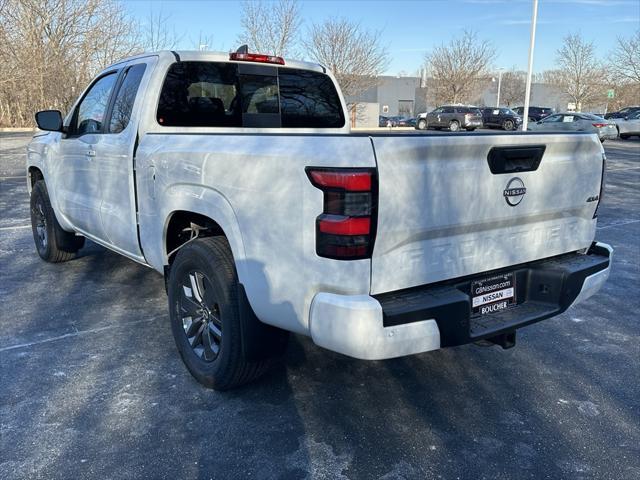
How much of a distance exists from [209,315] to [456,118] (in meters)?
32.9

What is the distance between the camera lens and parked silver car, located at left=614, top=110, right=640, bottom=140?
29.2m

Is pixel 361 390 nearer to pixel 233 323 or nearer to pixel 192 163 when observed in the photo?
pixel 233 323

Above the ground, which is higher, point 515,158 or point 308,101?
point 308,101

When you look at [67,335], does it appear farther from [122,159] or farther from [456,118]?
[456,118]

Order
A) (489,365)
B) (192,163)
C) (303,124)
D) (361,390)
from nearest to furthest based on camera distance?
(192,163) < (361,390) < (489,365) < (303,124)

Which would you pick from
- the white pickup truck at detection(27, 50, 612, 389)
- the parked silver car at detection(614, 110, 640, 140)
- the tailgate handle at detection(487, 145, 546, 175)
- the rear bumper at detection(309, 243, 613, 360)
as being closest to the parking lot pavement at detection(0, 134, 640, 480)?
the white pickup truck at detection(27, 50, 612, 389)

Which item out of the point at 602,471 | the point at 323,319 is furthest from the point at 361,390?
the point at 602,471

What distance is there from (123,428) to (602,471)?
7.82ft

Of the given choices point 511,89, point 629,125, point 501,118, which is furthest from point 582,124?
point 511,89

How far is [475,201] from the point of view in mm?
2717

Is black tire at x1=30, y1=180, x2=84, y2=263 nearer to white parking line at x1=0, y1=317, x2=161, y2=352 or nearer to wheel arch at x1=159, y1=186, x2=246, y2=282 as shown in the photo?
white parking line at x1=0, y1=317, x2=161, y2=352

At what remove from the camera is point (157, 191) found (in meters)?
3.47

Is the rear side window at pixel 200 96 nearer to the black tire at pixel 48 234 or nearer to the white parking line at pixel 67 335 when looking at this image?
the white parking line at pixel 67 335

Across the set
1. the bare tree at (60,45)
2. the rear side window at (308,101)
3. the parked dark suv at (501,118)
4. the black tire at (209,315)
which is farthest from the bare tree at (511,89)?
the black tire at (209,315)
